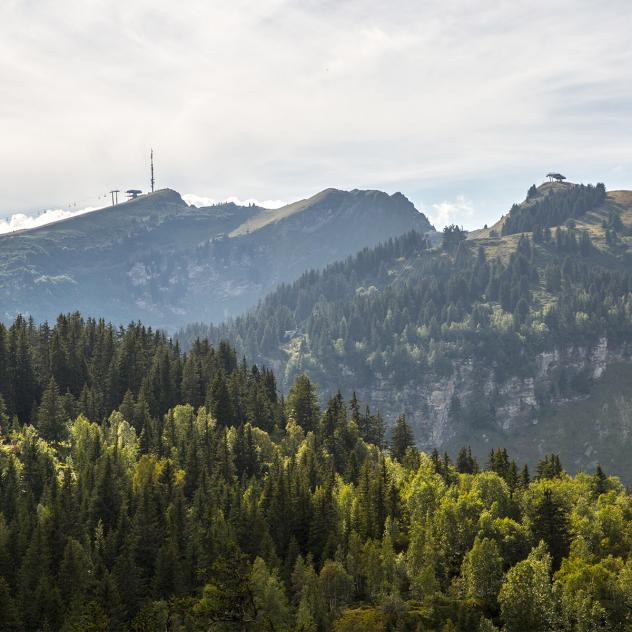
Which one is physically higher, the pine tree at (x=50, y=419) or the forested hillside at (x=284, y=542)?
the pine tree at (x=50, y=419)

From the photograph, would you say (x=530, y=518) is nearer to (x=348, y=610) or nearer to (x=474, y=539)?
(x=474, y=539)

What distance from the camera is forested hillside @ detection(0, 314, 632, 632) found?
360 ft

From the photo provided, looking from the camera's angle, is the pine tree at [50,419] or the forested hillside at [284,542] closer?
A: the forested hillside at [284,542]

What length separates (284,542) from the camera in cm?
13888

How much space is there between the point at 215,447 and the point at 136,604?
53080 millimetres

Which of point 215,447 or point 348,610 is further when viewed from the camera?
point 215,447

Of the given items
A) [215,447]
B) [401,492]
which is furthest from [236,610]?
[215,447]

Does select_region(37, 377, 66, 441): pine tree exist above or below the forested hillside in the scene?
above

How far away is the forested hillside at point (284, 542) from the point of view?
4316 inches

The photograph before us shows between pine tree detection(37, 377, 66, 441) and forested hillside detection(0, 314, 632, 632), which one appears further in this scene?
pine tree detection(37, 377, 66, 441)

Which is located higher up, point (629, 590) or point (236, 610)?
point (236, 610)

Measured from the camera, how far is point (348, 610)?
114875 mm

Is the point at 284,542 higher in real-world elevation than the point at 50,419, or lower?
lower

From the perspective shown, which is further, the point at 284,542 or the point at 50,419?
the point at 50,419
